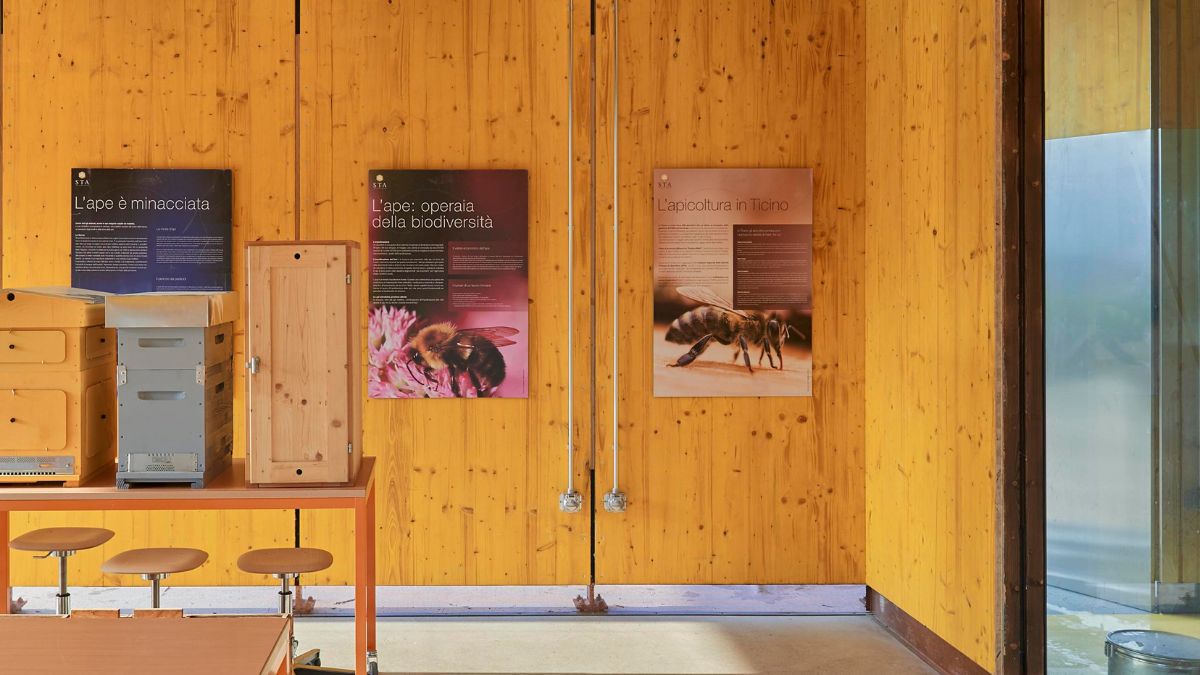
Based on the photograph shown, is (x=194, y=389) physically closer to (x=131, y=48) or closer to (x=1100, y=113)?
(x=131, y=48)

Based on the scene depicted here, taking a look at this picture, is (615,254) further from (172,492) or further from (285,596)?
(172,492)

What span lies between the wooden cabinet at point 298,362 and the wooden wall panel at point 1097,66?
2.31 m

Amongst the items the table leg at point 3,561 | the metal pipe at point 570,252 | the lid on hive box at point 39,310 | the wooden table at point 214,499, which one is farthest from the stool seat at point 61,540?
the metal pipe at point 570,252

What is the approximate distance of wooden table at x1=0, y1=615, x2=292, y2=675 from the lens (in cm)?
172

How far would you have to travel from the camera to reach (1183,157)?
2664 millimetres

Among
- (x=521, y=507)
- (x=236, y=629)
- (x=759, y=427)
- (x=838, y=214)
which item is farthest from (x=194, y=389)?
(x=838, y=214)

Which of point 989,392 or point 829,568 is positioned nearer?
point 989,392

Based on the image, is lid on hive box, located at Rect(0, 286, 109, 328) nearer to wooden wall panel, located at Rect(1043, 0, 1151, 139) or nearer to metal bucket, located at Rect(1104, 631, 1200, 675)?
wooden wall panel, located at Rect(1043, 0, 1151, 139)

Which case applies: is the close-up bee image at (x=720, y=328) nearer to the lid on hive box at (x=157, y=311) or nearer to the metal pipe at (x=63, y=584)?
the lid on hive box at (x=157, y=311)

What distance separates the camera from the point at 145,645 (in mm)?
1818

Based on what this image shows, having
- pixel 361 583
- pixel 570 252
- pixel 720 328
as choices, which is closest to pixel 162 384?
pixel 361 583

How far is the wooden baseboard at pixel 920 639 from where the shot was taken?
382cm

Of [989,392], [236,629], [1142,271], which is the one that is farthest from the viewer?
[989,392]

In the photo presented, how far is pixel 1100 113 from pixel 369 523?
273 centimetres
